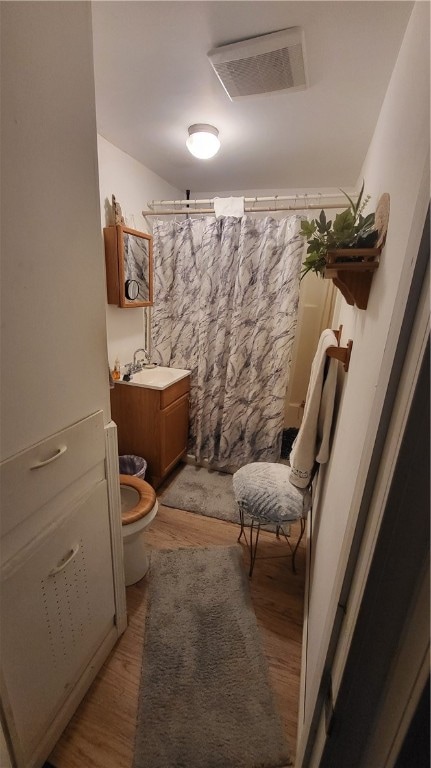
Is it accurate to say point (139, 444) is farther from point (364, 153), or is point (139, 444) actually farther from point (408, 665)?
point (364, 153)

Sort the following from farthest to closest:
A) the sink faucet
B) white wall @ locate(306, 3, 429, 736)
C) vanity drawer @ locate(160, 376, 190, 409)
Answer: the sink faucet, vanity drawer @ locate(160, 376, 190, 409), white wall @ locate(306, 3, 429, 736)

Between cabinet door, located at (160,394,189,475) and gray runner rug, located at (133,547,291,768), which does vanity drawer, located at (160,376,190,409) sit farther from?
gray runner rug, located at (133,547,291,768)

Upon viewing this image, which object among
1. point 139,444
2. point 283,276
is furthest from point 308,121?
point 139,444

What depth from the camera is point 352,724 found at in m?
0.57

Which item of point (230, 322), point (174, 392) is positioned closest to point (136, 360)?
point (174, 392)

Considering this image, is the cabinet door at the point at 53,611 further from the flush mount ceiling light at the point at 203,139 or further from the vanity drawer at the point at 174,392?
the flush mount ceiling light at the point at 203,139

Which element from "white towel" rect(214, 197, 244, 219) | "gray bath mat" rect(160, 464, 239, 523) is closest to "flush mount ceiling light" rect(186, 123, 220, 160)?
"white towel" rect(214, 197, 244, 219)

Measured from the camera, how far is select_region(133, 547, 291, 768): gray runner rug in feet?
3.22

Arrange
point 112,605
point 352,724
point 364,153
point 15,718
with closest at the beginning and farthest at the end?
point 352,724 < point 15,718 < point 112,605 < point 364,153

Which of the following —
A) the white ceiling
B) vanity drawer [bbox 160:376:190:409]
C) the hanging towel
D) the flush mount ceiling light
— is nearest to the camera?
the white ceiling

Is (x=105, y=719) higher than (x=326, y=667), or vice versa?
(x=326, y=667)

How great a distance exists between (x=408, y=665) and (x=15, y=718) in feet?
3.29

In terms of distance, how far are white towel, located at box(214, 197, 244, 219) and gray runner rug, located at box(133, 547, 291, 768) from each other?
7.54 feet

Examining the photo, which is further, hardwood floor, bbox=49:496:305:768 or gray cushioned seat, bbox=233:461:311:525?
gray cushioned seat, bbox=233:461:311:525
